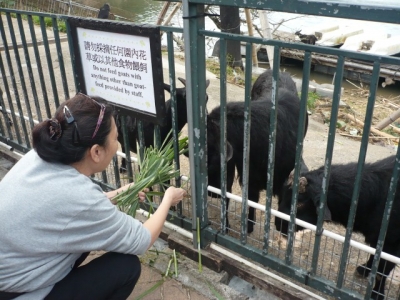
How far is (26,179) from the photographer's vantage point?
1.88 metres

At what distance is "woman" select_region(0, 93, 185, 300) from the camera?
1.83 m

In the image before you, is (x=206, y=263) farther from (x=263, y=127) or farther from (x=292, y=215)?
(x=263, y=127)

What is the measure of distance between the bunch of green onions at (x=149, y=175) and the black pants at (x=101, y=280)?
42 cm

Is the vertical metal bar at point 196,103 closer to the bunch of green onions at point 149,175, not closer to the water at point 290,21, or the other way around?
the bunch of green onions at point 149,175

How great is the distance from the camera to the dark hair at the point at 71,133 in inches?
73.1

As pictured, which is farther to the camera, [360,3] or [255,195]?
[255,195]

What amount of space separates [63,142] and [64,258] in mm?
619

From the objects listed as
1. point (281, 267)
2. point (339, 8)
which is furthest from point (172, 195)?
point (339, 8)

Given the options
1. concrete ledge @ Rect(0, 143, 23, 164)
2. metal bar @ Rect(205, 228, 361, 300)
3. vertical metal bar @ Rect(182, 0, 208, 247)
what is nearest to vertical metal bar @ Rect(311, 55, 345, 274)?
metal bar @ Rect(205, 228, 361, 300)

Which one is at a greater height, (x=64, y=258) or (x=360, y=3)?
(x=360, y=3)

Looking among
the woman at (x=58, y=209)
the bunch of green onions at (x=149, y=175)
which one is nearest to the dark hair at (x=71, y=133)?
the woman at (x=58, y=209)

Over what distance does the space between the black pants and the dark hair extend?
2.14 feet

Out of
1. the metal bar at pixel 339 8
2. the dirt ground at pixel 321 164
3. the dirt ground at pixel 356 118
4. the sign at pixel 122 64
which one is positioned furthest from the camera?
the dirt ground at pixel 356 118

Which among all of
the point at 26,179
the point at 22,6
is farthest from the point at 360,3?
the point at 22,6
